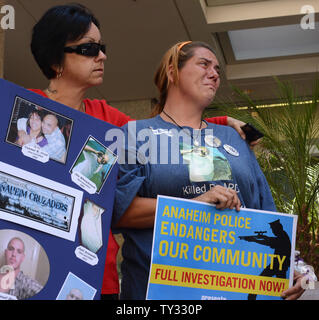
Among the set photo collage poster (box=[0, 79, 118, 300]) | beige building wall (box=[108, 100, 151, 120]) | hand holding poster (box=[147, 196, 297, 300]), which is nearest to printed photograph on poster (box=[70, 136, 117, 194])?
photo collage poster (box=[0, 79, 118, 300])

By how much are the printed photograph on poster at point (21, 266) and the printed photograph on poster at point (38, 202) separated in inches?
1.5

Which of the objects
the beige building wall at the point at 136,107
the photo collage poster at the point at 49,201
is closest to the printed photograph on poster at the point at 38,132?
the photo collage poster at the point at 49,201

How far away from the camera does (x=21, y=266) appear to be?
1137mm

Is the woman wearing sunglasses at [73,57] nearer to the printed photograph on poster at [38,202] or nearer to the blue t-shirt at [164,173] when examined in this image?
the blue t-shirt at [164,173]

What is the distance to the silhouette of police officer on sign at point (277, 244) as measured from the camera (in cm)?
128

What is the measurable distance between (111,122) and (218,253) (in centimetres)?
69

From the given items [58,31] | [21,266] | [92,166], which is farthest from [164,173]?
[58,31]

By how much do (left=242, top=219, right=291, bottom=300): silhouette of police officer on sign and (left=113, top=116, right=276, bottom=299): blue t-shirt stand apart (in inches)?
7.5

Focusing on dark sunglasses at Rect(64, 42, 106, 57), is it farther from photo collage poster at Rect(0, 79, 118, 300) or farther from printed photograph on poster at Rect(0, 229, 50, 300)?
printed photograph on poster at Rect(0, 229, 50, 300)

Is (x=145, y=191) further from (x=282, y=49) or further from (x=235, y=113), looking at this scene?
(x=282, y=49)

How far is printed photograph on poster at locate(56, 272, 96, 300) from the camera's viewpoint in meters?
1.19

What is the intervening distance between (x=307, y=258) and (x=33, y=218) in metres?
2.61
